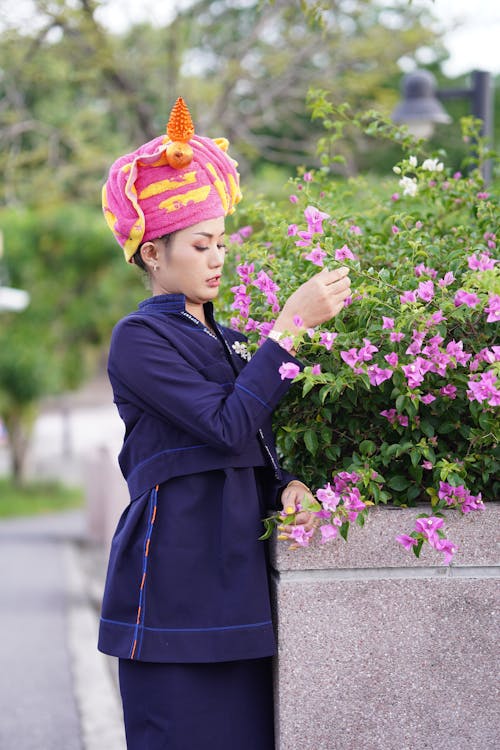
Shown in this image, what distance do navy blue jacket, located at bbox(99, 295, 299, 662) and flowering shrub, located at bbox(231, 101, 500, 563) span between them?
0.10 m

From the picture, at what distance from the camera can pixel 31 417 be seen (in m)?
20.5

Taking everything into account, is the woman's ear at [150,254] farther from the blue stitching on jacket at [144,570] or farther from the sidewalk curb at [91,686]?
the sidewalk curb at [91,686]

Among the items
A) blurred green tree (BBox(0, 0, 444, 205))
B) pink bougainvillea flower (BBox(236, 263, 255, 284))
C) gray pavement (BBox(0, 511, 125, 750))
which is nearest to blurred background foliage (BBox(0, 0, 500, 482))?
blurred green tree (BBox(0, 0, 444, 205))

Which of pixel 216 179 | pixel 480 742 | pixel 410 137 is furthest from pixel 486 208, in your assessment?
pixel 480 742

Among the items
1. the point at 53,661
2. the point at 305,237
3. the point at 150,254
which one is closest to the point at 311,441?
the point at 305,237

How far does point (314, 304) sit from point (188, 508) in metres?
0.51

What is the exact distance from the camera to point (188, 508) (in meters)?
2.29

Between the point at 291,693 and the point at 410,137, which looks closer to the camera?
the point at 291,693

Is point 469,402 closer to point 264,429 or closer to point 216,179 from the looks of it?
point 264,429

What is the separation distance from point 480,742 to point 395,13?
41.9 feet

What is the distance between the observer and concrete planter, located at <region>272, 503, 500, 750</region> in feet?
7.73

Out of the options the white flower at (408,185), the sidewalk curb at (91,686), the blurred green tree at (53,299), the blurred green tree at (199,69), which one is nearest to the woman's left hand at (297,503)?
the white flower at (408,185)

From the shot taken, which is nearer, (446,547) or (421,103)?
(446,547)

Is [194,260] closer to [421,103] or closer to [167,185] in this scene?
[167,185]
